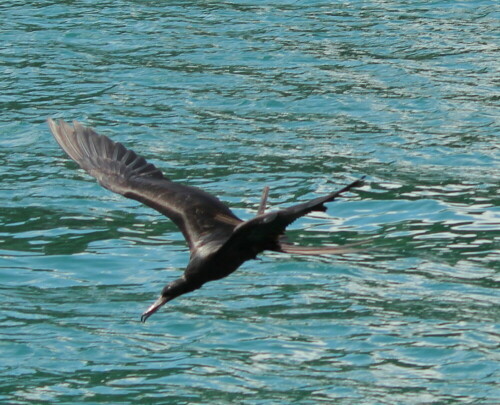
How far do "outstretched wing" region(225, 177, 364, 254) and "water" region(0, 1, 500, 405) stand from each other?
1732 mm

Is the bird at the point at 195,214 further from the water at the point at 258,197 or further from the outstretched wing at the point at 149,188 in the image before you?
the water at the point at 258,197

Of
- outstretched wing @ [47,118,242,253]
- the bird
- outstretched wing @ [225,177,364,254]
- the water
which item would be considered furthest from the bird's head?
the water

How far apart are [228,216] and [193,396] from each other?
48.7 inches

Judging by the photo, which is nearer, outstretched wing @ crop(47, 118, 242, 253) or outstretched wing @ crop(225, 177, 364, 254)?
outstretched wing @ crop(225, 177, 364, 254)

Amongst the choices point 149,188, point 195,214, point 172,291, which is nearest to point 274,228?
point 172,291

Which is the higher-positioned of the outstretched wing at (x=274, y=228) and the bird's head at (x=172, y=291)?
the outstretched wing at (x=274, y=228)

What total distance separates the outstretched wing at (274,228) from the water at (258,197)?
5.68 ft

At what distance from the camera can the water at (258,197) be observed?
8648 millimetres

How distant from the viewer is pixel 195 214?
303 inches

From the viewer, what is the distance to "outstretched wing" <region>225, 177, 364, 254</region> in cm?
595

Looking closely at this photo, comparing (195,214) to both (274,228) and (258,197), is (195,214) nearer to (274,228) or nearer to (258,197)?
(274,228)

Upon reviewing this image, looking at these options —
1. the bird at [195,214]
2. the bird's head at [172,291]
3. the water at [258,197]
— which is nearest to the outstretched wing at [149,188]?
the bird at [195,214]

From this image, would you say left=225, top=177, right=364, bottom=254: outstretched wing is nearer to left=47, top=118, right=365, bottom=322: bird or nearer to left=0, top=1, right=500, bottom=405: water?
left=47, top=118, right=365, bottom=322: bird

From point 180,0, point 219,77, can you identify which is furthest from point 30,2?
point 219,77
